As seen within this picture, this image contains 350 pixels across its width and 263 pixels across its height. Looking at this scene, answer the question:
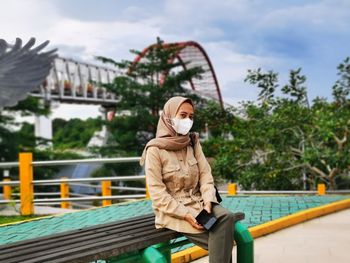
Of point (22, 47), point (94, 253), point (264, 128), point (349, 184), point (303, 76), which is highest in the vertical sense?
point (22, 47)

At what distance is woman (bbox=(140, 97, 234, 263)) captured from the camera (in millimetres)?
2668

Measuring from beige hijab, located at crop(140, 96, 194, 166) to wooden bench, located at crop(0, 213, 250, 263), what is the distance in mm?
436

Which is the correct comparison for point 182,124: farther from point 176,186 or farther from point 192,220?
point 192,220

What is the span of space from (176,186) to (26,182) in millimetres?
4997

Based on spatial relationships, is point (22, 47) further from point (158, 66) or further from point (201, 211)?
point (158, 66)

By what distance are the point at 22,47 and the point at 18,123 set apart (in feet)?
32.6

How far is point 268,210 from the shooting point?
20.7ft

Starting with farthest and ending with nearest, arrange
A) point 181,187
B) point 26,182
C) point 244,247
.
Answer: point 26,182 → point 244,247 → point 181,187

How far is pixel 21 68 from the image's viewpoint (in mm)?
12531

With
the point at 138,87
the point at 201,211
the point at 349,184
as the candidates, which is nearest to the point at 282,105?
the point at 349,184

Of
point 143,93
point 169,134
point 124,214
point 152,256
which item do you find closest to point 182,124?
point 169,134

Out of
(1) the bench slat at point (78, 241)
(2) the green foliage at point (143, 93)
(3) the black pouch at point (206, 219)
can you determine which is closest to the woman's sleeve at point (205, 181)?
(3) the black pouch at point (206, 219)

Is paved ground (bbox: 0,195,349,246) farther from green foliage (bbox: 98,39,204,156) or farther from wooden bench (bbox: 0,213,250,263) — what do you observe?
green foliage (bbox: 98,39,204,156)

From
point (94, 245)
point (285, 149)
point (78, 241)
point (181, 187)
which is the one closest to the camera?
point (94, 245)
